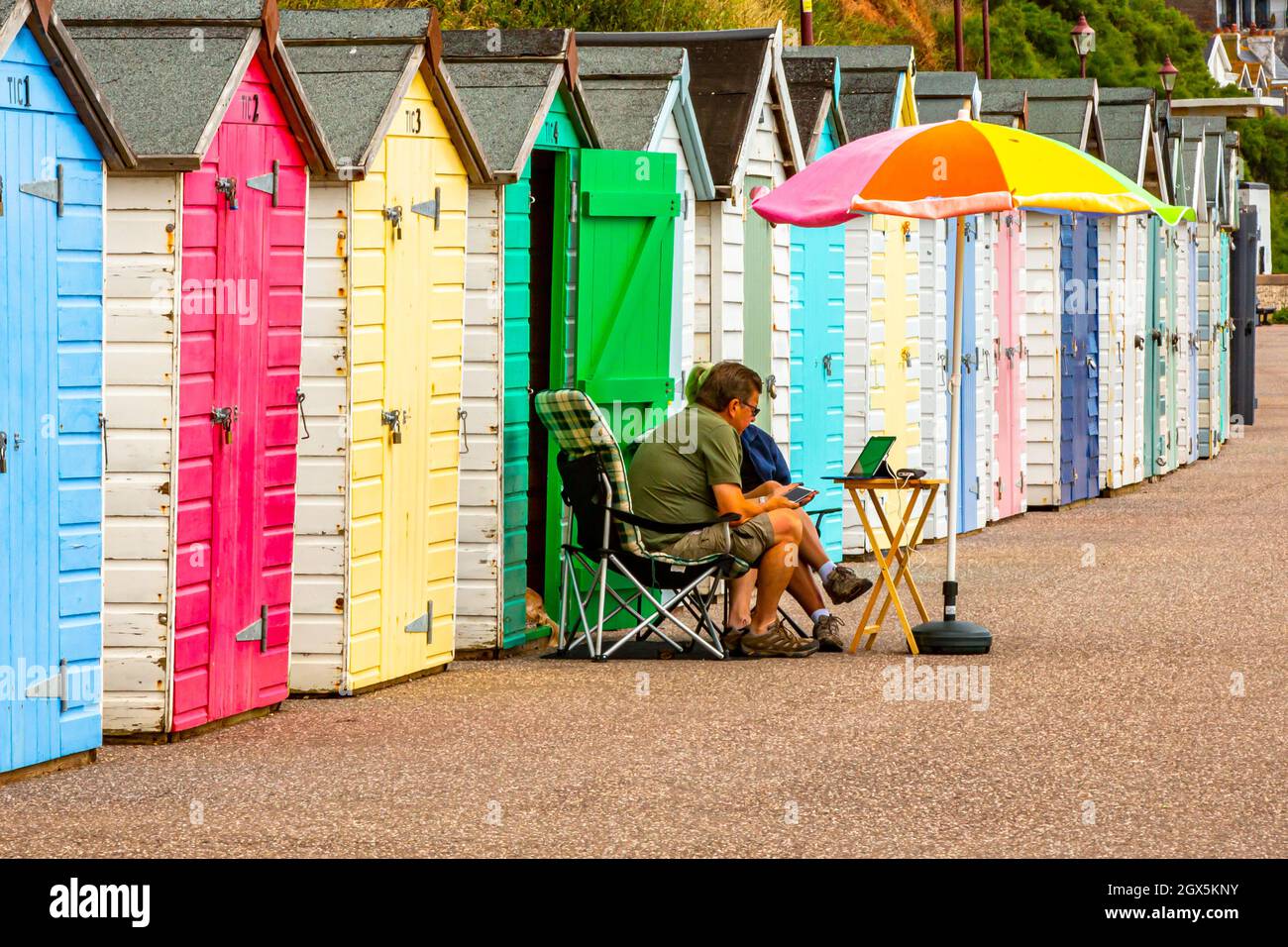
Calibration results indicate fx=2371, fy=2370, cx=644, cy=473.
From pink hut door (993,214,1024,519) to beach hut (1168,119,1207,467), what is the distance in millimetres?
6066

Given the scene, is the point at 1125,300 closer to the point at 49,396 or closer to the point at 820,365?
the point at 820,365

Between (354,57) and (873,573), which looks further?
(873,573)

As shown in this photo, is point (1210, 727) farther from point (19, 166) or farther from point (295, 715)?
point (19, 166)

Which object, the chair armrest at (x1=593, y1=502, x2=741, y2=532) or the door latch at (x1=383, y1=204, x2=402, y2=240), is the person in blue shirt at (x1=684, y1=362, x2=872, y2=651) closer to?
the chair armrest at (x1=593, y1=502, x2=741, y2=532)

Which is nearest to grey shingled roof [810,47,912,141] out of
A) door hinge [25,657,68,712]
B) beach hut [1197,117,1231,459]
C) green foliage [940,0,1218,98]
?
door hinge [25,657,68,712]

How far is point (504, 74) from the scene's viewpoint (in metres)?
11.0

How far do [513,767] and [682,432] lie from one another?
3283 millimetres

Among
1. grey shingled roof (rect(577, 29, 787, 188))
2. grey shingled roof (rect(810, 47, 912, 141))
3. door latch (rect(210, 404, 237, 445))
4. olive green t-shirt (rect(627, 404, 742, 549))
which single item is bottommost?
olive green t-shirt (rect(627, 404, 742, 549))

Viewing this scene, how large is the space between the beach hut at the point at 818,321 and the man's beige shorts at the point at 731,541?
4.08 m

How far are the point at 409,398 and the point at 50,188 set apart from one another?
8.52 feet

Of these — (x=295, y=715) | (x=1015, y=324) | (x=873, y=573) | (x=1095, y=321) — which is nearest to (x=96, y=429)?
(x=295, y=715)

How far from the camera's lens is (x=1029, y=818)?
22.9ft

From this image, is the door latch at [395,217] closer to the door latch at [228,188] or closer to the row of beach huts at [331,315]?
the row of beach huts at [331,315]

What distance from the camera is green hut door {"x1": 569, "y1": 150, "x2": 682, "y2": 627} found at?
1137 cm
